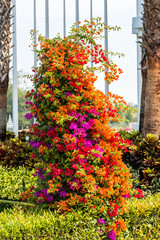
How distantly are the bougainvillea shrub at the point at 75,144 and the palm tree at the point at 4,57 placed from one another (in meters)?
3.79

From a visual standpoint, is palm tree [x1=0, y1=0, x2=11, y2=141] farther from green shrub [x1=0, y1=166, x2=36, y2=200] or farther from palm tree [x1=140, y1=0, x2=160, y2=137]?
palm tree [x1=140, y1=0, x2=160, y2=137]

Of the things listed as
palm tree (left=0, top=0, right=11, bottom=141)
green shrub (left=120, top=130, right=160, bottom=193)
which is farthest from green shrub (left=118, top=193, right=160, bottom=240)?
palm tree (left=0, top=0, right=11, bottom=141)

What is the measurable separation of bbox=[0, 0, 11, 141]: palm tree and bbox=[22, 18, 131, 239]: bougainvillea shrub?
3.79m

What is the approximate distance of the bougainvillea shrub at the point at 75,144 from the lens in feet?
10.4

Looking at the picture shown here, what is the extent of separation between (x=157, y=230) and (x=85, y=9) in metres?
5.86

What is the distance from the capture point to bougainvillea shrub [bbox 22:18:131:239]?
10.4 ft

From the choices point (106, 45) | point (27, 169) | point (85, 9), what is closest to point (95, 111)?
point (27, 169)

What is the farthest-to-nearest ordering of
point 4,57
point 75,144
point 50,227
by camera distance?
point 4,57 → point 75,144 → point 50,227

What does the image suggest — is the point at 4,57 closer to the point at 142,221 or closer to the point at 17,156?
the point at 17,156

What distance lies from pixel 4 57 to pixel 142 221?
5.10m

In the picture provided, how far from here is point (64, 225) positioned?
304 centimetres

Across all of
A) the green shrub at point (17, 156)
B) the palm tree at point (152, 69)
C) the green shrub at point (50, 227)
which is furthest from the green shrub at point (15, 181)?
the palm tree at point (152, 69)

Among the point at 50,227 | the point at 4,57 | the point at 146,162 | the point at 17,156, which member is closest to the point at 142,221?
the point at 50,227

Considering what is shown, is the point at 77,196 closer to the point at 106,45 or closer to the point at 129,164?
the point at 129,164
